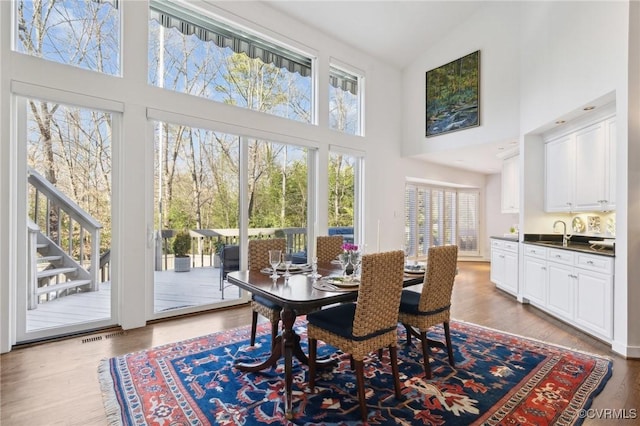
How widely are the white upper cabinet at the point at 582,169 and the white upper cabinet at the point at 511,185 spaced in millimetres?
1238

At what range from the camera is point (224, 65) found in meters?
4.48

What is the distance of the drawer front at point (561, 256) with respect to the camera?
12.1ft

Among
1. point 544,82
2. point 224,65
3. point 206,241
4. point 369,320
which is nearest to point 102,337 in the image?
point 206,241

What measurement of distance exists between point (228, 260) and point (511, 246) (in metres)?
4.27

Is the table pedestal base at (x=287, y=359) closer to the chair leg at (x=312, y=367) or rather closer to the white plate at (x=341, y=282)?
the chair leg at (x=312, y=367)

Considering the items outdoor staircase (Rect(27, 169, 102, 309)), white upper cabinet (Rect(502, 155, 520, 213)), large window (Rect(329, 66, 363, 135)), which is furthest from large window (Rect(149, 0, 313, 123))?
white upper cabinet (Rect(502, 155, 520, 213))

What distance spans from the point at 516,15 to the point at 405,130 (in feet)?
8.22

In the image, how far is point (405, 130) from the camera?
6750 mm

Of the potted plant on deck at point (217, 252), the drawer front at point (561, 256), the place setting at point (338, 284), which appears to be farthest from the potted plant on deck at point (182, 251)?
the drawer front at point (561, 256)

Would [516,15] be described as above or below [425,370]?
above

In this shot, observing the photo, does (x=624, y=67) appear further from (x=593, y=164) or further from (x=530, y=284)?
(x=530, y=284)

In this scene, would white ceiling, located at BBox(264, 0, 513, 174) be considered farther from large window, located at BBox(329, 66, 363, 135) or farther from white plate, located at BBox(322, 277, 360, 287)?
white plate, located at BBox(322, 277, 360, 287)

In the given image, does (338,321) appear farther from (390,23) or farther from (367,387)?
(390,23)

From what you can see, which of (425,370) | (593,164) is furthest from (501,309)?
(425,370)
